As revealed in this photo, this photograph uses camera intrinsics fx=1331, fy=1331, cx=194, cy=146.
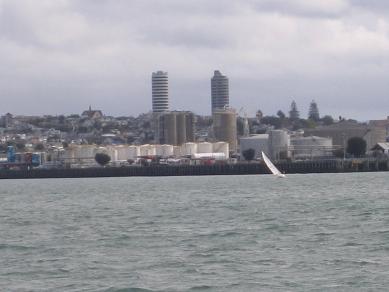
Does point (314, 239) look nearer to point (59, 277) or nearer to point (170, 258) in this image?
point (170, 258)

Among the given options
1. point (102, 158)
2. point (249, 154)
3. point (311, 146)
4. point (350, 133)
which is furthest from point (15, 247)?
point (350, 133)

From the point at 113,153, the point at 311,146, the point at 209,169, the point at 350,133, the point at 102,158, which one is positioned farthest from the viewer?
the point at 113,153

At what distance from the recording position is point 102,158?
607 ft

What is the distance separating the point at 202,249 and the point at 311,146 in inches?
5862

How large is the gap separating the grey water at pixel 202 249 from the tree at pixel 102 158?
130m

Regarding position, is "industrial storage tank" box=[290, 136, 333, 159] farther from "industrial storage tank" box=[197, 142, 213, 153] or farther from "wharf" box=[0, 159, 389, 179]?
"wharf" box=[0, 159, 389, 179]

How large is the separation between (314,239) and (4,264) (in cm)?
862

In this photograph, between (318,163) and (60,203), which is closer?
(60,203)

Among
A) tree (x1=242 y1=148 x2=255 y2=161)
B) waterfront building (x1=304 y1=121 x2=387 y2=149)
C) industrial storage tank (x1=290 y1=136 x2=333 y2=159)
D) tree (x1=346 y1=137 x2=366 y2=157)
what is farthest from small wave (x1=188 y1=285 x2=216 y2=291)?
waterfront building (x1=304 y1=121 x2=387 y2=149)

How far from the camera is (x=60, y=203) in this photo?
218 feet

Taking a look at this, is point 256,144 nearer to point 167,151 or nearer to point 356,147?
point 167,151

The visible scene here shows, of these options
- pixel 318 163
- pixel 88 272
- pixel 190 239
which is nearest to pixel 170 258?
pixel 88 272

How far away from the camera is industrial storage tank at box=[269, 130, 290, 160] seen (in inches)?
6836

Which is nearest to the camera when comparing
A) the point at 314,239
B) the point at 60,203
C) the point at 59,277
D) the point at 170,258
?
the point at 59,277
